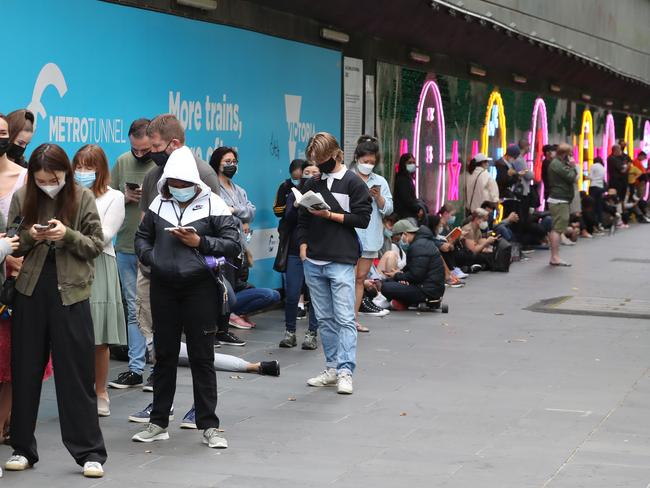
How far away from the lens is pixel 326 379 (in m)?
9.10

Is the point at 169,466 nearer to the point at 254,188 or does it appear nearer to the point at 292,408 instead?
the point at 292,408

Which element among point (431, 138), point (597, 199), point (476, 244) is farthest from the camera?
point (597, 199)

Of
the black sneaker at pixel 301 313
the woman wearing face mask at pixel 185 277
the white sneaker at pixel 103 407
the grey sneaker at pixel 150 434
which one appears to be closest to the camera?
the woman wearing face mask at pixel 185 277

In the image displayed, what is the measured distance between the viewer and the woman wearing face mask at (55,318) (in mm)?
6492

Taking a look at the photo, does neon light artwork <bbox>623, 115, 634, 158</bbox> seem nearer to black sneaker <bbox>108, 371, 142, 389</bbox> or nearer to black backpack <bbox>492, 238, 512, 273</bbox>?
black backpack <bbox>492, 238, 512, 273</bbox>

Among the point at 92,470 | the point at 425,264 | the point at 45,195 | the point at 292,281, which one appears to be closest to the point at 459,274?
the point at 425,264

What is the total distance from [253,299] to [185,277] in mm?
4770

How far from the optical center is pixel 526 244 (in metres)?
22.0

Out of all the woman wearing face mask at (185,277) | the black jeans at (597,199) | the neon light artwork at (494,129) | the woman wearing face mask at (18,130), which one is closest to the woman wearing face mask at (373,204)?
the woman wearing face mask at (18,130)

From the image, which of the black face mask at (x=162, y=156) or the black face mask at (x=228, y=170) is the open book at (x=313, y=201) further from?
the black face mask at (x=228, y=170)

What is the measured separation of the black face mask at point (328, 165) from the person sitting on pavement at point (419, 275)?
168 inches

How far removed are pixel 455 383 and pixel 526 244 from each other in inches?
510

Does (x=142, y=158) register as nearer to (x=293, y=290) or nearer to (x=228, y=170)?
(x=228, y=170)

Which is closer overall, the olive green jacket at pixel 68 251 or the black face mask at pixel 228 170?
the olive green jacket at pixel 68 251
